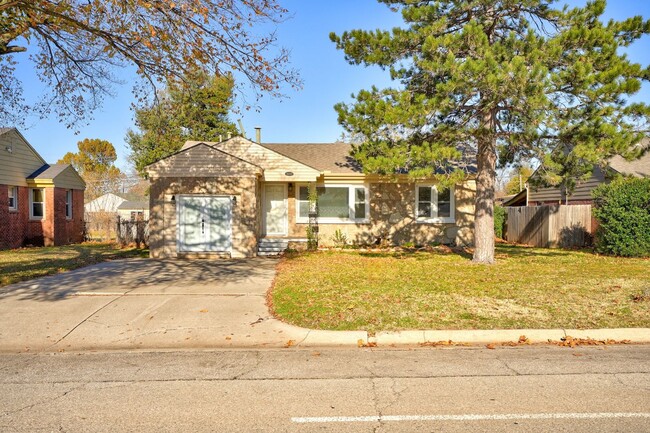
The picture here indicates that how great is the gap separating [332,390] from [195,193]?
12.1m

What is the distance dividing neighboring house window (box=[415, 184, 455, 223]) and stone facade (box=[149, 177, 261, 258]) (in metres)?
6.86

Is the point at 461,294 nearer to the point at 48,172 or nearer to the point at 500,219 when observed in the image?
the point at 500,219

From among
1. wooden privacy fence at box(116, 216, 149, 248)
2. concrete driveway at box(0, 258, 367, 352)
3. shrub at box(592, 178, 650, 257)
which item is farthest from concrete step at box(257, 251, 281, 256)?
shrub at box(592, 178, 650, 257)

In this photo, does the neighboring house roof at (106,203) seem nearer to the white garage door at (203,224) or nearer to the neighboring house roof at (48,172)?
the neighboring house roof at (48,172)

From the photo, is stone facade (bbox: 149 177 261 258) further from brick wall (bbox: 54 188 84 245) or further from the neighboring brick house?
brick wall (bbox: 54 188 84 245)

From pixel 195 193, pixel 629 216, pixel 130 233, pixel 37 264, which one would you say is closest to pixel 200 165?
pixel 195 193

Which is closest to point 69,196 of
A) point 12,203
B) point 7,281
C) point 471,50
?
point 12,203

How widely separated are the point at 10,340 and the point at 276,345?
3.99m

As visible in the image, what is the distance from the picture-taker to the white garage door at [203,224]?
15797 millimetres

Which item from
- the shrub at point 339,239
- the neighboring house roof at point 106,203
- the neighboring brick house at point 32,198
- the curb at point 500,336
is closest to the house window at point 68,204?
the neighboring brick house at point 32,198

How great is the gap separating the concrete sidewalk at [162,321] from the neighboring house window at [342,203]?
774 centimetres

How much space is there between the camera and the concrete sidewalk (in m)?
6.83

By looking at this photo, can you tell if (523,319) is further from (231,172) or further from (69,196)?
(69,196)

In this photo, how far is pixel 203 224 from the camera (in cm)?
1585
